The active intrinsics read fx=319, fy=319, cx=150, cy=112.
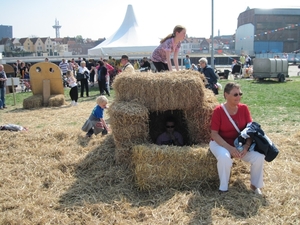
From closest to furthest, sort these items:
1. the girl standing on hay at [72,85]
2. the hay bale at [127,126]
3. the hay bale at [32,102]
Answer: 1. the hay bale at [127,126]
2. the girl standing on hay at [72,85]
3. the hay bale at [32,102]

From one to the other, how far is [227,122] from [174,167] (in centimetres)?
103

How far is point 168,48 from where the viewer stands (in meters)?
6.68

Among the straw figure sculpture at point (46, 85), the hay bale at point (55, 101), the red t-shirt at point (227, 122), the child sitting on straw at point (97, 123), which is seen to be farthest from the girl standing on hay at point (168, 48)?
the straw figure sculpture at point (46, 85)

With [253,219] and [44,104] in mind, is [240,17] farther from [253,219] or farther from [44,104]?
[253,219]

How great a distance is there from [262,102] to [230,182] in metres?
8.21

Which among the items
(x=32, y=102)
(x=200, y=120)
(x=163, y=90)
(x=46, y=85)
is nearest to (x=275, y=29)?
(x=46, y=85)

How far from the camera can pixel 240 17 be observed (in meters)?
87.0

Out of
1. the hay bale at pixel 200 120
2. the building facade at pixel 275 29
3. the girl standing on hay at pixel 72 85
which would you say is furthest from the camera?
the building facade at pixel 275 29

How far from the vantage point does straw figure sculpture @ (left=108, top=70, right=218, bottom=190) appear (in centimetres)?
479

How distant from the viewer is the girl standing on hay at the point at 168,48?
6465 millimetres

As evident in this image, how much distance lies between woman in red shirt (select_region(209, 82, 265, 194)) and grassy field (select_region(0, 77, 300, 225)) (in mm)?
261

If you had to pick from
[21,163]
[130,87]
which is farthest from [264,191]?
[21,163]

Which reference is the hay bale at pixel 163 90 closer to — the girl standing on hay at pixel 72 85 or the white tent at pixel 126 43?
the girl standing on hay at pixel 72 85

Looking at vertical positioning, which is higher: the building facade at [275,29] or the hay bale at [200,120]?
the building facade at [275,29]
